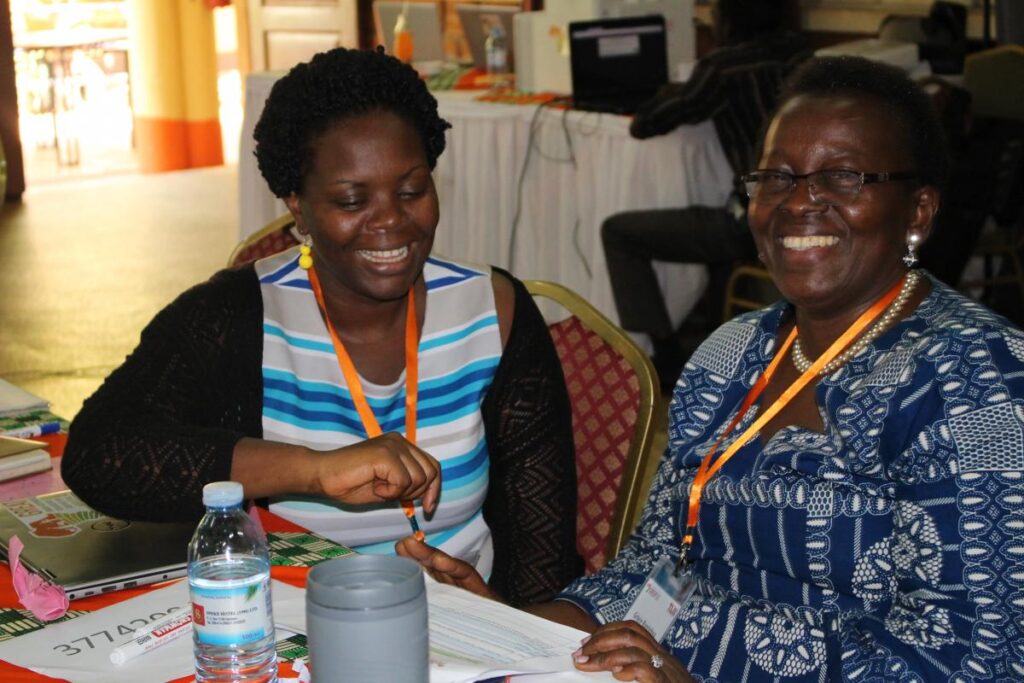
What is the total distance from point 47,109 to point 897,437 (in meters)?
10.6

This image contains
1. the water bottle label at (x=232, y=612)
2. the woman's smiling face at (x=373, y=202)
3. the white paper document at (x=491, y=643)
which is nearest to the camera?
the water bottle label at (x=232, y=612)

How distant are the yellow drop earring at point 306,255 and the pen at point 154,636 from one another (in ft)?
2.43

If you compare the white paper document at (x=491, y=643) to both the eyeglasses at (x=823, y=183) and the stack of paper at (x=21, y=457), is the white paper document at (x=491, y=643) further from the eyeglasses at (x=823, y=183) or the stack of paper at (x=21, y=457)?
the stack of paper at (x=21, y=457)

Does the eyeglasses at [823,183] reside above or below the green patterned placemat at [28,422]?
above

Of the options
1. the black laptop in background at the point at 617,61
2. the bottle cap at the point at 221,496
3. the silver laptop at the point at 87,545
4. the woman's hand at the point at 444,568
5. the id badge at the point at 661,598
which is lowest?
the id badge at the point at 661,598

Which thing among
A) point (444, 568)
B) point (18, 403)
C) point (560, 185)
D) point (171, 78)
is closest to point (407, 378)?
point (444, 568)

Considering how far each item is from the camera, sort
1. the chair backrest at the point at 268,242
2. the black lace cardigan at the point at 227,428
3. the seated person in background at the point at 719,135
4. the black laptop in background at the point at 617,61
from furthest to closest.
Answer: the black laptop in background at the point at 617,61 < the seated person in background at the point at 719,135 < the chair backrest at the point at 268,242 < the black lace cardigan at the point at 227,428

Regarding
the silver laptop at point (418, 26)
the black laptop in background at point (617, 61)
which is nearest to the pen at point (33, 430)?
the black laptop in background at point (617, 61)

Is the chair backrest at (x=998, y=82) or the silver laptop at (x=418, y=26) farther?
the silver laptop at (x=418, y=26)

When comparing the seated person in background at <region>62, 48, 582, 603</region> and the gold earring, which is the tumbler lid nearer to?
the seated person in background at <region>62, 48, 582, 603</region>

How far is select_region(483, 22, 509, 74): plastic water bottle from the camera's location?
6207 mm

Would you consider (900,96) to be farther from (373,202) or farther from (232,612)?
(232,612)

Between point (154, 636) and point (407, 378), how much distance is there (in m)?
0.69

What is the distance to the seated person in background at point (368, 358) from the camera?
1.95 metres
